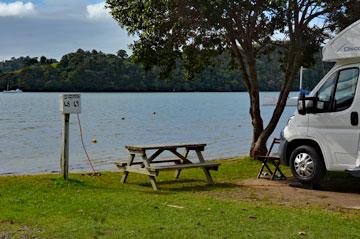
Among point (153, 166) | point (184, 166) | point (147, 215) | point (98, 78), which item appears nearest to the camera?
point (147, 215)

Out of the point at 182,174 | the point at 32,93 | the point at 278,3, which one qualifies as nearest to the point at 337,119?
the point at 278,3

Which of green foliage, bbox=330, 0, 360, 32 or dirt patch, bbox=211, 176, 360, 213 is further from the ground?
green foliage, bbox=330, 0, 360, 32

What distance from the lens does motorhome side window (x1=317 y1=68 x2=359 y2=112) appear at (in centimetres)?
1091

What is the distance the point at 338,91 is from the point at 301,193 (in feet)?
6.78

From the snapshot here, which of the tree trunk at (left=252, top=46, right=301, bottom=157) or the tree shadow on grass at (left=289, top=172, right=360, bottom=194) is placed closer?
the tree shadow on grass at (left=289, top=172, right=360, bottom=194)

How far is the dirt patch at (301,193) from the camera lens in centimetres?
1017

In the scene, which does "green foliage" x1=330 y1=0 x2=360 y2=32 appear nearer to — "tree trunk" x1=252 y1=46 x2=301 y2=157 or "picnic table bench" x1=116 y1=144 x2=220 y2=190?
"tree trunk" x1=252 y1=46 x2=301 y2=157

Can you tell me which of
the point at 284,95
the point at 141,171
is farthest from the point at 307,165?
the point at 284,95

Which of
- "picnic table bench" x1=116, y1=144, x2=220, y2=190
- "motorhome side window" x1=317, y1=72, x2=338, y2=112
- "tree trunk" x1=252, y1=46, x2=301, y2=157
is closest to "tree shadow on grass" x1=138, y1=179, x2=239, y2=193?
"picnic table bench" x1=116, y1=144, x2=220, y2=190

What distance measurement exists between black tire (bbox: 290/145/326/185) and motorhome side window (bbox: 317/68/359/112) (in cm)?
90

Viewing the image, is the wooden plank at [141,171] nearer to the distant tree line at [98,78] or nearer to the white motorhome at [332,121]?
the white motorhome at [332,121]

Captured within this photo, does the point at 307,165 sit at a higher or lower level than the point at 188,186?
higher

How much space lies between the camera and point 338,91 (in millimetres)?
11156

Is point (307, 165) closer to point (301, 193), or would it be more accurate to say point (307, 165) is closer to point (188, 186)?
point (301, 193)
